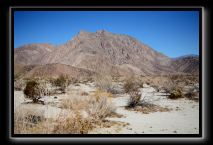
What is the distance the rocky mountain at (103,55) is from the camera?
4850 cm

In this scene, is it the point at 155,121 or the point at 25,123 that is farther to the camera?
the point at 155,121

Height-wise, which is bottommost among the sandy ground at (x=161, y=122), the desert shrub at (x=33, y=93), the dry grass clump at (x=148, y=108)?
the sandy ground at (x=161, y=122)

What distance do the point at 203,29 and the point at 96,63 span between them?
142 ft

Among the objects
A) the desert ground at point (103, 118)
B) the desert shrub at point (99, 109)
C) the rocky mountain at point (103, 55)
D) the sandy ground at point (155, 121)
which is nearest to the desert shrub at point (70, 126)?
the desert ground at point (103, 118)

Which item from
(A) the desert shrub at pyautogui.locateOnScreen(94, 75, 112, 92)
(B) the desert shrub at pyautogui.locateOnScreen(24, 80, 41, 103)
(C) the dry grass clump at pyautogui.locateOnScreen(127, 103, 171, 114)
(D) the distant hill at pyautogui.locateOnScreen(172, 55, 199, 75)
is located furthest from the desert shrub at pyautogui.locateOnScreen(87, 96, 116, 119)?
(D) the distant hill at pyautogui.locateOnScreen(172, 55, 199, 75)

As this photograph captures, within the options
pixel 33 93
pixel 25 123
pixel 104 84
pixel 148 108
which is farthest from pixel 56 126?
pixel 104 84

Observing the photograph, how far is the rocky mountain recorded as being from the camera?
48.5 metres

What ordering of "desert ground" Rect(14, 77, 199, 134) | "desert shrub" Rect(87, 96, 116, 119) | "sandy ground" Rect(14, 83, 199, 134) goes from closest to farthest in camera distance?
"desert ground" Rect(14, 77, 199, 134) → "sandy ground" Rect(14, 83, 199, 134) → "desert shrub" Rect(87, 96, 116, 119)

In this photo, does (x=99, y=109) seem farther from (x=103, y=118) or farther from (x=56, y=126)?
(x=56, y=126)

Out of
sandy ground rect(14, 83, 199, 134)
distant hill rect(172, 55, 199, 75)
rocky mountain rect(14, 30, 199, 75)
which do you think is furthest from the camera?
rocky mountain rect(14, 30, 199, 75)

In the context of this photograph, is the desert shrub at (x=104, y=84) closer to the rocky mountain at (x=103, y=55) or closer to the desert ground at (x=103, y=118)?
the desert ground at (x=103, y=118)

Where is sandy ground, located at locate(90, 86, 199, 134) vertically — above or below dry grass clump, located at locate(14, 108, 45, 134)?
below

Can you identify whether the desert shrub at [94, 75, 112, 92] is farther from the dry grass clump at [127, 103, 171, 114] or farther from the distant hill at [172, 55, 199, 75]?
the distant hill at [172, 55, 199, 75]

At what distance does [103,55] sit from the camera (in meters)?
53.9
